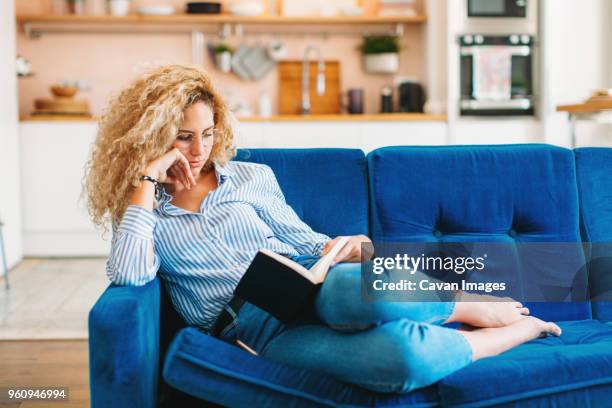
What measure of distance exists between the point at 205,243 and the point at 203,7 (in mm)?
3690

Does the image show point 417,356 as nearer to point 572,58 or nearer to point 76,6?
point 572,58

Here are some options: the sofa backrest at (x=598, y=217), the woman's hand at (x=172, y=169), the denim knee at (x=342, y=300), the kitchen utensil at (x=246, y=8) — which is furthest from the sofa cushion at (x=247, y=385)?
the kitchen utensil at (x=246, y=8)

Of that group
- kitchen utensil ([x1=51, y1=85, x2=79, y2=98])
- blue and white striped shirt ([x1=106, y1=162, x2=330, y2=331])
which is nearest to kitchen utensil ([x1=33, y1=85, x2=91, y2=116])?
kitchen utensil ([x1=51, y1=85, x2=79, y2=98])

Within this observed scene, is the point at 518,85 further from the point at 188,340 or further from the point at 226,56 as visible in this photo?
the point at 188,340

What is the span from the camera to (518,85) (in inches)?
204

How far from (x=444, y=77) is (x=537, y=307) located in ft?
10.6

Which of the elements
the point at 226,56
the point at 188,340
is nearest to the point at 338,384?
the point at 188,340

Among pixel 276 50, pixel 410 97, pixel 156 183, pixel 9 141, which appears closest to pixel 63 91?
pixel 9 141

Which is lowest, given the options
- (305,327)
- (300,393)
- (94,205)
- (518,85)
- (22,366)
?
(22,366)

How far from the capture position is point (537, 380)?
1.74 m

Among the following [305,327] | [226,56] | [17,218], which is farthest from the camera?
[226,56]

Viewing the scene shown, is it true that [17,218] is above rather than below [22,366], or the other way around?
above

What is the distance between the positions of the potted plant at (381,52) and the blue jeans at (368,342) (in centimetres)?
388

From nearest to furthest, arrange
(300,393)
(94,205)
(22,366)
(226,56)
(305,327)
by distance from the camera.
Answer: (300,393) < (305,327) < (94,205) < (22,366) < (226,56)
